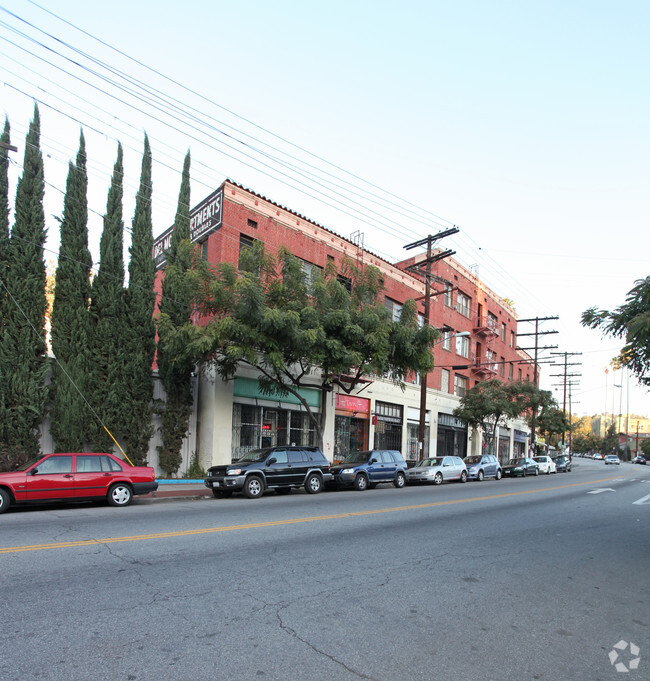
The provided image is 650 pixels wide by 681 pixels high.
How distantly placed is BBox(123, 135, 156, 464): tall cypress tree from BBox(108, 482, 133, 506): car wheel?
544 centimetres

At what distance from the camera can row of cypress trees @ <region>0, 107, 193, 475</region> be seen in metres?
16.4

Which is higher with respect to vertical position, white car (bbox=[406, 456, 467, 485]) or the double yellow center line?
the double yellow center line

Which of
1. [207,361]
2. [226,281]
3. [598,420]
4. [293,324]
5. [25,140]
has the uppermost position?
[25,140]

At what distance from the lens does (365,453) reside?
2145 centimetres

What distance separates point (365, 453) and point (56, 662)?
18037mm

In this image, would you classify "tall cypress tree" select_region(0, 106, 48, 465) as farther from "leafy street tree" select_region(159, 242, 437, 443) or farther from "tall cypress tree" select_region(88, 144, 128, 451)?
"leafy street tree" select_region(159, 242, 437, 443)

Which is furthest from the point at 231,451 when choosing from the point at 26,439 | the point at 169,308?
the point at 26,439

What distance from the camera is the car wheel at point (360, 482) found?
19889mm

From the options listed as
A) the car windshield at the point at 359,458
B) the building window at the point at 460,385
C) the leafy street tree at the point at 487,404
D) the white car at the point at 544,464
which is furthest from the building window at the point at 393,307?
the white car at the point at 544,464

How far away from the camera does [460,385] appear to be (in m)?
40.5

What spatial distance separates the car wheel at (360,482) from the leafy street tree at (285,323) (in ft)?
7.74

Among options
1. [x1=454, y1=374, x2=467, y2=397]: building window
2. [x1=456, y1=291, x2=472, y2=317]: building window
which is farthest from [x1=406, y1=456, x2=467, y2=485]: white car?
[x1=456, y1=291, x2=472, y2=317]: building window

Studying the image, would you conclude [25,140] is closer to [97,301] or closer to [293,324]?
[97,301]

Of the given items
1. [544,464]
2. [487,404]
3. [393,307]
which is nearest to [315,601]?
[393,307]
